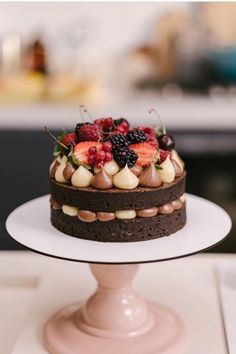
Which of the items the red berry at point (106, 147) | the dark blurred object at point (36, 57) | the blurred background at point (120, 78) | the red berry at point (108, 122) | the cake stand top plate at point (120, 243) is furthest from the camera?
the dark blurred object at point (36, 57)

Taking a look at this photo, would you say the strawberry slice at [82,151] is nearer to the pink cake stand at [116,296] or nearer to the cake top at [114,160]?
the cake top at [114,160]

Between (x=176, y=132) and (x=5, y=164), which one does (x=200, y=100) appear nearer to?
(x=176, y=132)

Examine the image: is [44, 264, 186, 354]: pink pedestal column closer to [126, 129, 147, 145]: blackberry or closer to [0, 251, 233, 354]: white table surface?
[0, 251, 233, 354]: white table surface

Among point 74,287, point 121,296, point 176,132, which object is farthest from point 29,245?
point 176,132

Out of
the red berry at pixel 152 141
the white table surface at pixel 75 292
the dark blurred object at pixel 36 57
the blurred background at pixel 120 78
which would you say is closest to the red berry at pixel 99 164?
the red berry at pixel 152 141

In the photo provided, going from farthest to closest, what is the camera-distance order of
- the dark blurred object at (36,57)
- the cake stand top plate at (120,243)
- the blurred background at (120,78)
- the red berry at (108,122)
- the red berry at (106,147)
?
the dark blurred object at (36,57) < the blurred background at (120,78) < the red berry at (108,122) < the red berry at (106,147) < the cake stand top plate at (120,243)

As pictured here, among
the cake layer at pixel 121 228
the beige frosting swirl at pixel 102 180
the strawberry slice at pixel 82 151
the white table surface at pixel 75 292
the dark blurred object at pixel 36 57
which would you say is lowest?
the white table surface at pixel 75 292

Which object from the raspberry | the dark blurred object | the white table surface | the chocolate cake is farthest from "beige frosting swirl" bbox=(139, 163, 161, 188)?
the dark blurred object
